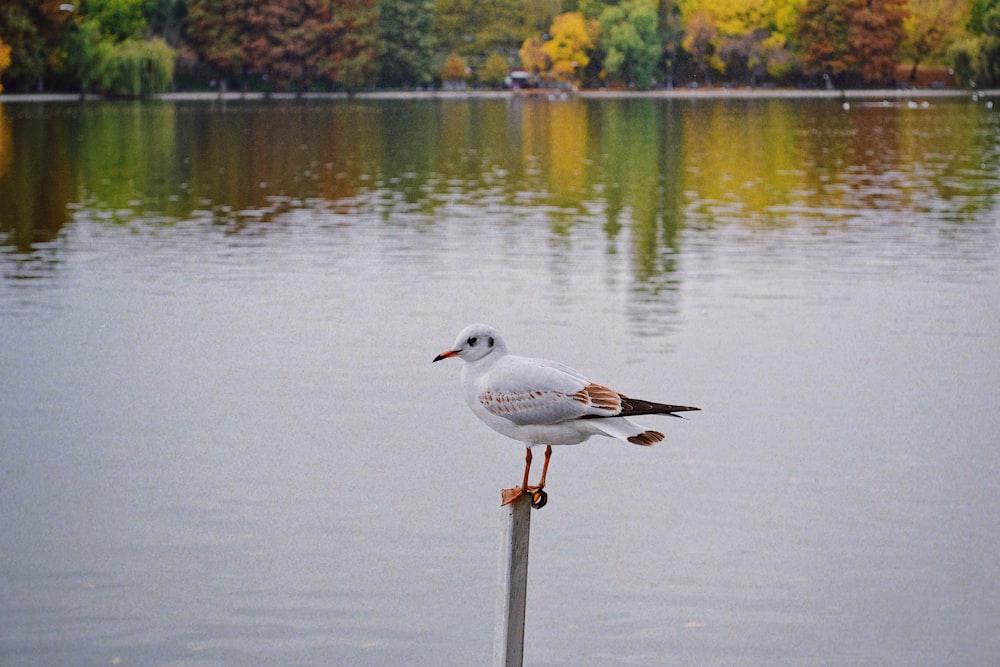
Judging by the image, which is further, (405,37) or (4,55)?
(405,37)

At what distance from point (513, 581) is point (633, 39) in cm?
10589

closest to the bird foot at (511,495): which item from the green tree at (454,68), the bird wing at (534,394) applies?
the bird wing at (534,394)

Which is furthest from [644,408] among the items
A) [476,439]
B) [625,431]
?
[476,439]

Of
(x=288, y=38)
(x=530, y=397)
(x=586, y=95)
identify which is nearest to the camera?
(x=530, y=397)

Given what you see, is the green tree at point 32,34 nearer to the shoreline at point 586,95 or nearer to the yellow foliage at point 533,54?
the shoreline at point 586,95

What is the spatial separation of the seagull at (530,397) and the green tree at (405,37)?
328 ft

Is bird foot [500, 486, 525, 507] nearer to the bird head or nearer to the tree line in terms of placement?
the bird head

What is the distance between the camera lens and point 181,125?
5425cm

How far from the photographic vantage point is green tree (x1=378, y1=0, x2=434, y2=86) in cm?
10319

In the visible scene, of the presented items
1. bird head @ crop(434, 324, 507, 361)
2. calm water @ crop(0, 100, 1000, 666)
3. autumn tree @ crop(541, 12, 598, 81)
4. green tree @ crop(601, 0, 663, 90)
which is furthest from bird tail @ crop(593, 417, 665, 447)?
autumn tree @ crop(541, 12, 598, 81)

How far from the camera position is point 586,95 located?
373 feet

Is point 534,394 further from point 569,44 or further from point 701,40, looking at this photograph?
point 569,44

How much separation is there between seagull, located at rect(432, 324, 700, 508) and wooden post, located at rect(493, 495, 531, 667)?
0.08 meters

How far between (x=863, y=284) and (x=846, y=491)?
8333mm
